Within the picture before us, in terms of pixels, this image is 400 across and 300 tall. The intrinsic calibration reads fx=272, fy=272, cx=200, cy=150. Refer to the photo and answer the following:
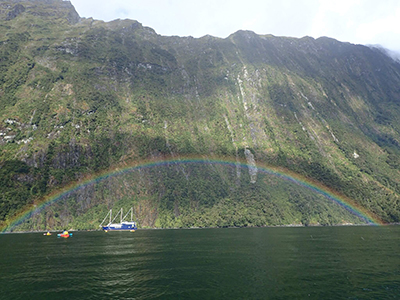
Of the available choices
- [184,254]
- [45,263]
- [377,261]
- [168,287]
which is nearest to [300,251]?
[377,261]

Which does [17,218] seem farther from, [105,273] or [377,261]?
[377,261]

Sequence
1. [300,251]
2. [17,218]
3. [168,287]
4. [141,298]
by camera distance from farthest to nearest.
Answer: [17,218] → [300,251] → [168,287] → [141,298]

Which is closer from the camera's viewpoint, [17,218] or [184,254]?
[184,254]

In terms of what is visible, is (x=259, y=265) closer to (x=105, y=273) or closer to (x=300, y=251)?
(x=300, y=251)

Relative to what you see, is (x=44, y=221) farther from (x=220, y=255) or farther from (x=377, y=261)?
(x=377, y=261)

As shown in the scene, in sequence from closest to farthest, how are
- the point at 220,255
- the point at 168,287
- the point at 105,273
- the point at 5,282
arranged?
the point at 168,287 < the point at 5,282 < the point at 105,273 < the point at 220,255

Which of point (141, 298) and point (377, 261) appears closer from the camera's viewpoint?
point (141, 298)

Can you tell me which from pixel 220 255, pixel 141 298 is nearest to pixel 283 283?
pixel 141 298

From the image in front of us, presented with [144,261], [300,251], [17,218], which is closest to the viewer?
[144,261]

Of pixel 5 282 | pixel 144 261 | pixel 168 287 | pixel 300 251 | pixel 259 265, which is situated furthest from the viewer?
pixel 300 251
